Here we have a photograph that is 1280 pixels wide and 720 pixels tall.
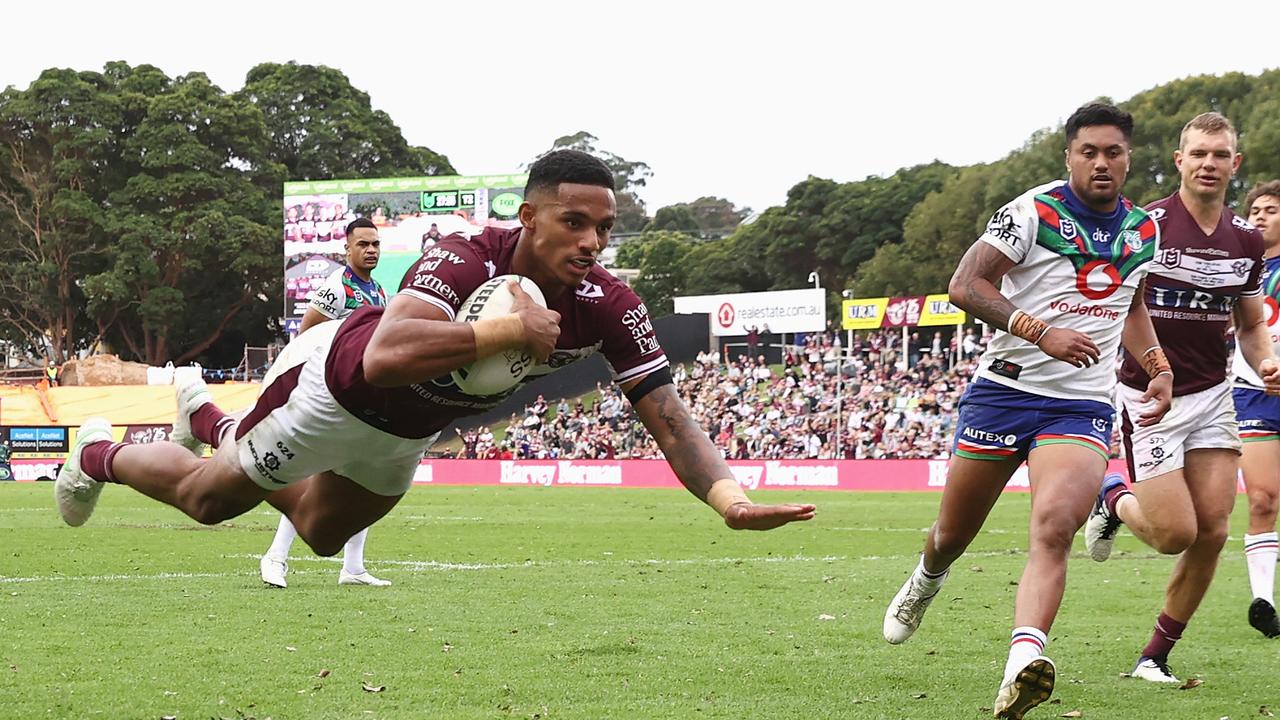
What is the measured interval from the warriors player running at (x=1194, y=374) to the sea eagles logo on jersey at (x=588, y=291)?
3334mm

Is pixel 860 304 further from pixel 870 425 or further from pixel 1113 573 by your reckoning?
pixel 1113 573

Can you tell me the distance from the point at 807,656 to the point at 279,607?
413 centimetres

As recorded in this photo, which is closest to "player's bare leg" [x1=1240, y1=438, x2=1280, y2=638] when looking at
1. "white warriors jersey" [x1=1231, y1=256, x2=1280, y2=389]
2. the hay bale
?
"white warriors jersey" [x1=1231, y1=256, x2=1280, y2=389]

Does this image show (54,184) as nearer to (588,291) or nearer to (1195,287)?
(1195,287)

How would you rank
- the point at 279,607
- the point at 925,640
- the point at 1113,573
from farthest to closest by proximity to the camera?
the point at 1113,573 < the point at 279,607 < the point at 925,640

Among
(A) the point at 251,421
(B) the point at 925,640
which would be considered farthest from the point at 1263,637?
(A) the point at 251,421

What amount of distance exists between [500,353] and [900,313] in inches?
1710

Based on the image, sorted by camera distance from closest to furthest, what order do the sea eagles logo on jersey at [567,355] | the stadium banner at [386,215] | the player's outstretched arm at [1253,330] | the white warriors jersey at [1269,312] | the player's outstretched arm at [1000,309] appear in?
the sea eagles logo on jersey at [567,355] → the player's outstretched arm at [1000,309] → the player's outstretched arm at [1253,330] → the white warriors jersey at [1269,312] → the stadium banner at [386,215]

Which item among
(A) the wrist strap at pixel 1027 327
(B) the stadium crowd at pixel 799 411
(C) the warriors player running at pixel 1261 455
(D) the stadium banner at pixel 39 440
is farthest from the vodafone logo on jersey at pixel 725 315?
(A) the wrist strap at pixel 1027 327

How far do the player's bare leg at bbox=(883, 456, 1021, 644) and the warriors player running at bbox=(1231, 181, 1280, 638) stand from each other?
9.14 ft

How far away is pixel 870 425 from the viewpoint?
39.7 meters

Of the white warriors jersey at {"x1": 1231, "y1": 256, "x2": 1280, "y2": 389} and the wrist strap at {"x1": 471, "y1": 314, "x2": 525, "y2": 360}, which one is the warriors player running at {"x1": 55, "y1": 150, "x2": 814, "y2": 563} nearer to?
the wrist strap at {"x1": 471, "y1": 314, "x2": 525, "y2": 360}

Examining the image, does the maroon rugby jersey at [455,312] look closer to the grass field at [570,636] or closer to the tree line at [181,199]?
the grass field at [570,636]

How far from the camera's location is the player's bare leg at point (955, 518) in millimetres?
7211
